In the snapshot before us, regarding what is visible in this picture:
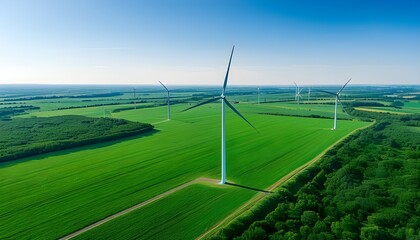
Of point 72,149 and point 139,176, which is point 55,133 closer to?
point 72,149

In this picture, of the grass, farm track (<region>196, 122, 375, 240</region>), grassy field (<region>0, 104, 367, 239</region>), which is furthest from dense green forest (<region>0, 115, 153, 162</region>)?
farm track (<region>196, 122, 375, 240</region>)

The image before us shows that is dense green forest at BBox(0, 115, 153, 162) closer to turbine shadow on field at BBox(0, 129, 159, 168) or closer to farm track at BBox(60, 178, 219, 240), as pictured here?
turbine shadow on field at BBox(0, 129, 159, 168)

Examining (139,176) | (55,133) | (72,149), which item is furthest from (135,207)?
(55,133)

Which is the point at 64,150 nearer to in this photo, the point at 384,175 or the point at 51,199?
the point at 51,199

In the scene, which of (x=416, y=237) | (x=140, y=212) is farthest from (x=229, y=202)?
(x=416, y=237)

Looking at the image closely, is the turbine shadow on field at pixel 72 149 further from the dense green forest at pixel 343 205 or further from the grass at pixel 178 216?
the dense green forest at pixel 343 205
